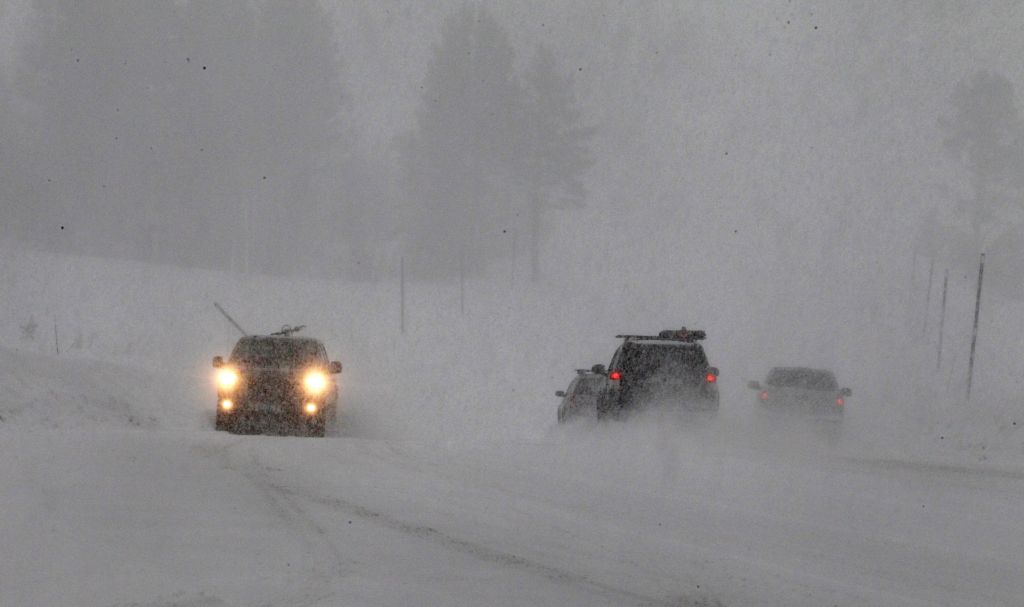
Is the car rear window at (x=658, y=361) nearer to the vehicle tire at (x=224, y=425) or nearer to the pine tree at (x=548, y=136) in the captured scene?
the vehicle tire at (x=224, y=425)

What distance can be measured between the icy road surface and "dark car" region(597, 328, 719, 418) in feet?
8.61

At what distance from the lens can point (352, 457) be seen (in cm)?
1200

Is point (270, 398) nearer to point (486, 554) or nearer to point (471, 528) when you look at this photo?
point (471, 528)

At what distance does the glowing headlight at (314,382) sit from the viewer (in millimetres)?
15945

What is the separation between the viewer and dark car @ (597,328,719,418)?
15.8 meters

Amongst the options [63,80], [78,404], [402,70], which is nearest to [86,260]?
[63,80]

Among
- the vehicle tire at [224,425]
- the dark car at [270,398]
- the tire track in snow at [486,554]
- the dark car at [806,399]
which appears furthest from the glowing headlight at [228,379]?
the dark car at [806,399]

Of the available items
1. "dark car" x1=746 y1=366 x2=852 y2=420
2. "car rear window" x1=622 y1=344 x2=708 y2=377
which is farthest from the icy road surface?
"dark car" x1=746 y1=366 x2=852 y2=420

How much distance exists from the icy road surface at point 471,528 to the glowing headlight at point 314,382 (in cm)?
285

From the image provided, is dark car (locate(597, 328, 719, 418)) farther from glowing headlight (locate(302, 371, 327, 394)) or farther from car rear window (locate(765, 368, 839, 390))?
car rear window (locate(765, 368, 839, 390))

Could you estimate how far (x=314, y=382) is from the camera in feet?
52.8

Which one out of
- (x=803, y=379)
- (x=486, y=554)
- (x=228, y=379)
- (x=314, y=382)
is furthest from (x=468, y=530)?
(x=803, y=379)

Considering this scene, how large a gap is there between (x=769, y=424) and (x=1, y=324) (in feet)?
84.9

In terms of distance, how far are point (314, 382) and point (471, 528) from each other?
330 inches
